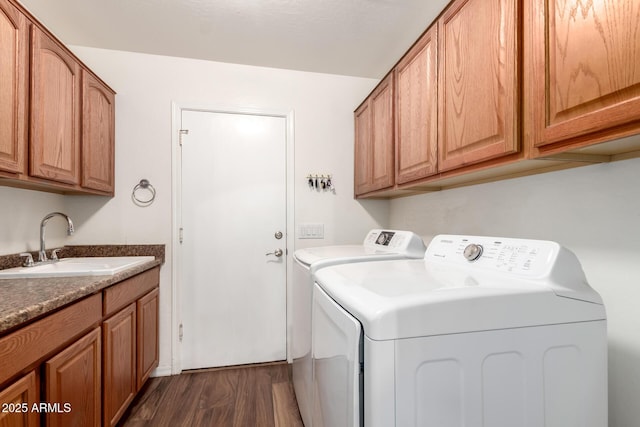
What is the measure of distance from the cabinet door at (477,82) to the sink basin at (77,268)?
1.72 m

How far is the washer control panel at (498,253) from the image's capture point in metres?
0.87

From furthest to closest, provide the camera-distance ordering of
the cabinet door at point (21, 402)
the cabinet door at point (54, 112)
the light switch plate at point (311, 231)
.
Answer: the light switch plate at point (311, 231), the cabinet door at point (54, 112), the cabinet door at point (21, 402)

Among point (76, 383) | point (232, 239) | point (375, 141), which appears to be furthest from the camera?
point (232, 239)

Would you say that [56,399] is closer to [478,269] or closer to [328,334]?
[328,334]

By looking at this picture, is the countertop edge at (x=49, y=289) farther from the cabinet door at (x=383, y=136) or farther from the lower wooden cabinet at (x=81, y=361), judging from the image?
the cabinet door at (x=383, y=136)

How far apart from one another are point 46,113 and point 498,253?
2.16 metres

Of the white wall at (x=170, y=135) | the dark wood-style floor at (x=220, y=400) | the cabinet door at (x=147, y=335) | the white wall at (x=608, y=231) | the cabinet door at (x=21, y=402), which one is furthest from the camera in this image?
the white wall at (x=170, y=135)

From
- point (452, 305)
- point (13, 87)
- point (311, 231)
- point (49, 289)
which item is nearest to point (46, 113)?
point (13, 87)

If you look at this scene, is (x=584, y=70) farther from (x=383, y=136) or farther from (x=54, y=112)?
(x=54, y=112)

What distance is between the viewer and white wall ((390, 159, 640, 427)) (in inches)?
35.8

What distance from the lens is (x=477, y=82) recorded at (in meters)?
1.10

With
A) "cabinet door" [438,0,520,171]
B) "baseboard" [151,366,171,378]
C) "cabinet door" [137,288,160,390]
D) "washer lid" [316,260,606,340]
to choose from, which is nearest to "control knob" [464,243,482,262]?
"washer lid" [316,260,606,340]

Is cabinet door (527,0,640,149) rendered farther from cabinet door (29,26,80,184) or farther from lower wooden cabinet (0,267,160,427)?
cabinet door (29,26,80,184)

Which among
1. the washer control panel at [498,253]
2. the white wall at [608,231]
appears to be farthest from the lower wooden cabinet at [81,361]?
the white wall at [608,231]
